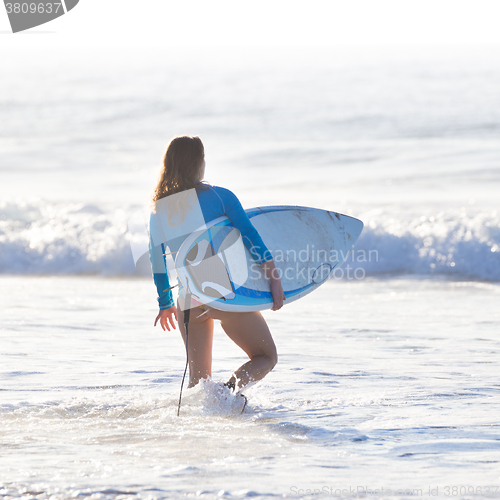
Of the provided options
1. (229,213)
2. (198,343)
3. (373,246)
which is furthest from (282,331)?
(373,246)

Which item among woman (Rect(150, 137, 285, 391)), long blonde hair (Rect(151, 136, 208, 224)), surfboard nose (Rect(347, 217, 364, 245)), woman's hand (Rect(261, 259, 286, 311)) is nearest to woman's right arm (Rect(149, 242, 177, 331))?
woman (Rect(150, 137, 285, 391))

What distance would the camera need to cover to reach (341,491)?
2.47 m

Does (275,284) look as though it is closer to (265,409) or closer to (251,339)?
(251,339)

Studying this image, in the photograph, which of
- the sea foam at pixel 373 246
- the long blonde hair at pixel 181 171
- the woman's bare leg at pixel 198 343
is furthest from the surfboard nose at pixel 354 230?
the sea foam at pixel 373 246

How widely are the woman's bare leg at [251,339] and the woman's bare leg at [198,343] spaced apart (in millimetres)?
93

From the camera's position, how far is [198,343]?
3412 mm

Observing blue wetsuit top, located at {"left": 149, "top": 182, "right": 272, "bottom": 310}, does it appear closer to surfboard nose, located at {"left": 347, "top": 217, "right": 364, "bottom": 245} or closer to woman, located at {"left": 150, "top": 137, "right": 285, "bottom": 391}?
woman, located at {"left": 150, "top": 137, "right": 285, "bottom": 391}

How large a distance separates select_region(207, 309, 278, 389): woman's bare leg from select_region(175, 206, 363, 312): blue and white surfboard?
0.07 meters

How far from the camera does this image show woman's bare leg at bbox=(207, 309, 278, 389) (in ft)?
10.8

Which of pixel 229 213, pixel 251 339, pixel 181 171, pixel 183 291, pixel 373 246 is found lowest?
pixel 373 246

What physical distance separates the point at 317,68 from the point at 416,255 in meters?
28.9

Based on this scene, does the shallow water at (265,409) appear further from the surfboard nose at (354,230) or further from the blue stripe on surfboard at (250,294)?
the surfboard nose at (354,230)

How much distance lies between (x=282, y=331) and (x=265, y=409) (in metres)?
2.18

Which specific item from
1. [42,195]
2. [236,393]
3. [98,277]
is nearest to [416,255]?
[98,277]
